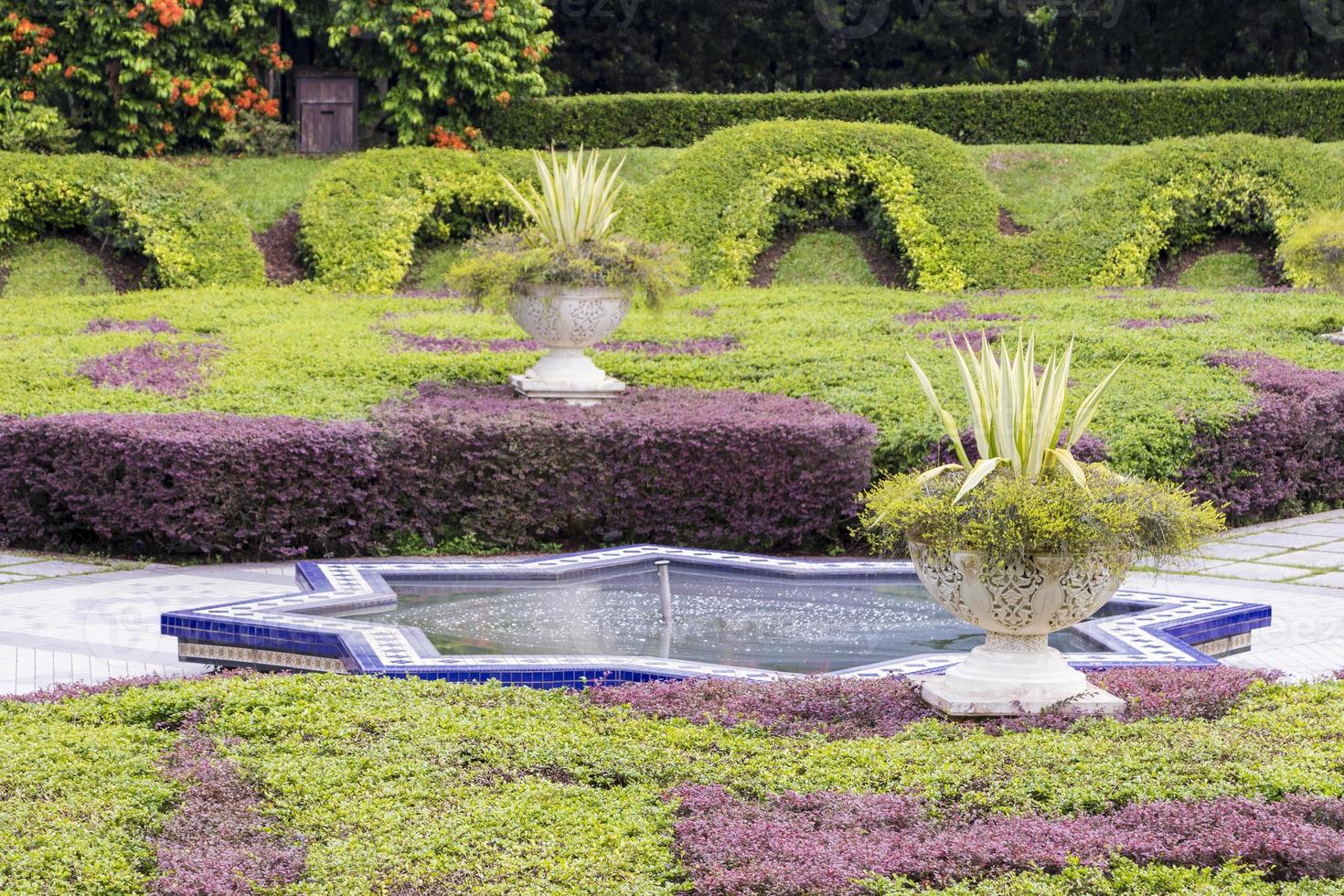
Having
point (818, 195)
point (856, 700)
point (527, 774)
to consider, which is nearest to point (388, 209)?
point (818, 195)

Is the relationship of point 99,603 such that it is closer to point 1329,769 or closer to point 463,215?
point 1329,769

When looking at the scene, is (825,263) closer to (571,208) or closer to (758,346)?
(758,346)

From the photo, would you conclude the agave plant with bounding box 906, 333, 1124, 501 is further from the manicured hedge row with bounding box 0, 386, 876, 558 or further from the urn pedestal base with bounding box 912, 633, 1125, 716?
the manicured hedge row with bounding box 0, 386, 876, 558

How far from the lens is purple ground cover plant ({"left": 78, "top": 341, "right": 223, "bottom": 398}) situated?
9.75 meters

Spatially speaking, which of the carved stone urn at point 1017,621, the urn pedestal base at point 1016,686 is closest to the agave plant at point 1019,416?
the carved stone urn at point 1017,621

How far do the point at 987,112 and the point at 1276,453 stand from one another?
12783 millimetres

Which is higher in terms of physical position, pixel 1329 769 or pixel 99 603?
pixel 1329 769

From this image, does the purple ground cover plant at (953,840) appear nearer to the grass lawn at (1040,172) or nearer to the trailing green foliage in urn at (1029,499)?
the trailing green foliage in urn at (1029,499)

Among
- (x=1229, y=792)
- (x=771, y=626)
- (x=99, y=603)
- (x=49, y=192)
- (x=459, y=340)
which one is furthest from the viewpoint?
(x=49, y=192)

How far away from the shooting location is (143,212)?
54.2ft

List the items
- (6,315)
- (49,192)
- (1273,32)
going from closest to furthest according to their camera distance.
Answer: (6,315)
(49,192)
(1273,32)

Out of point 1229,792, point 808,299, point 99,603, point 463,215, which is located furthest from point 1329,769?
point 463,215

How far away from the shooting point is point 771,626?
6.31 meters

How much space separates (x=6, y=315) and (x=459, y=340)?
4453 millimetres
